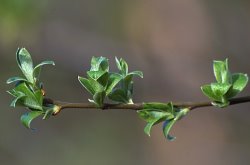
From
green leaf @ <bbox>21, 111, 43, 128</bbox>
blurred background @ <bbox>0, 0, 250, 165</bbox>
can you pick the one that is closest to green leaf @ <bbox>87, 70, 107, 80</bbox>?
green leaf @ <bbox>21, 111, 43, 128</bbox>

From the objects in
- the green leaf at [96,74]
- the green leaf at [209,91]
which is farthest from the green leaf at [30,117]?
the green leaf at [209,91]

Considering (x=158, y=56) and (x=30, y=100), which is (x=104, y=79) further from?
(x=158, y=56)

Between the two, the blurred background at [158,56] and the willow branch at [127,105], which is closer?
the willow branch at [127,105]

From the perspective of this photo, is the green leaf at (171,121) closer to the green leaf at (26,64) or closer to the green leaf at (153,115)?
the green leaf at (153,115)

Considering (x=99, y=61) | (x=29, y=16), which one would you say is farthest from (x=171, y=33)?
(x=99, y=61)

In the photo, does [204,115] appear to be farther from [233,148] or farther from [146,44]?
[146,44]

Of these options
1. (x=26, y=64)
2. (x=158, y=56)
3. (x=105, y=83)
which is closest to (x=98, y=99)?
(x=105, y=83)
